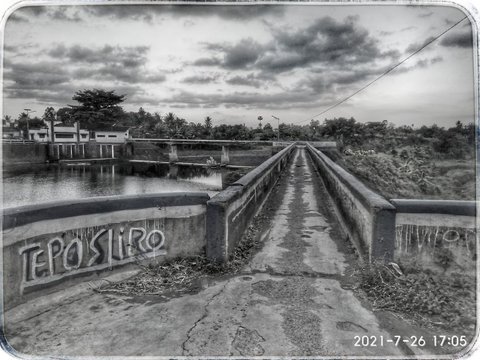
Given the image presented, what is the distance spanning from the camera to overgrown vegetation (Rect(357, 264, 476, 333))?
139 inches

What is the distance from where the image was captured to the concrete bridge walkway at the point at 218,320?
3033 mm

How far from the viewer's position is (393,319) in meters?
3.57

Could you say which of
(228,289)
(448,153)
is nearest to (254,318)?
(228,289)

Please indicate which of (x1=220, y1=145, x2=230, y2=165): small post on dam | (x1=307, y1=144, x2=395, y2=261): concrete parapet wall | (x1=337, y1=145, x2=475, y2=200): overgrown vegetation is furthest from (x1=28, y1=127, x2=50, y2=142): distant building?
(x1=307, y1=144, x2=395, y2=261): concrete parapet wall

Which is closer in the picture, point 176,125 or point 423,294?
point 423,294

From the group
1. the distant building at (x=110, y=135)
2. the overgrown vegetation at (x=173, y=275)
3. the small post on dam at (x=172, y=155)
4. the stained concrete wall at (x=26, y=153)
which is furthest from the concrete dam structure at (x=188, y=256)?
the distant building at (x=110, y=135)

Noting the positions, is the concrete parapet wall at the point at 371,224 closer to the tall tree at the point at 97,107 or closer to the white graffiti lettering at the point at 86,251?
the white graffiti lettering at the point at 86,251

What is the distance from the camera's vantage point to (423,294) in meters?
3.89

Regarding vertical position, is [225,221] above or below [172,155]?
above

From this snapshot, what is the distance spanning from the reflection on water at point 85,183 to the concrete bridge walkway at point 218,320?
26943mm

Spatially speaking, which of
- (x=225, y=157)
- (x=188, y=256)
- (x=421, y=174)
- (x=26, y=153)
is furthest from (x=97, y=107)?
(x=188, y=256)

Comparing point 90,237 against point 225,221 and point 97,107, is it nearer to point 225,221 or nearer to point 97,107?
point 225,221

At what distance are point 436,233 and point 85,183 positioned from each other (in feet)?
139

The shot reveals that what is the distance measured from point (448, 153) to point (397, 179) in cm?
739
